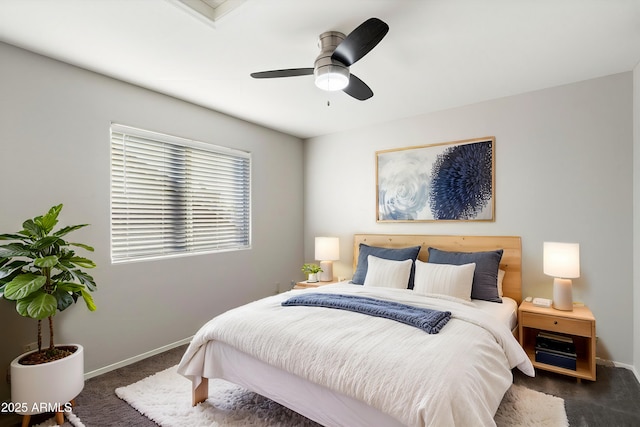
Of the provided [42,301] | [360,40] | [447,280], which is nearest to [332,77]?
[360,40]

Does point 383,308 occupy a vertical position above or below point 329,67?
below

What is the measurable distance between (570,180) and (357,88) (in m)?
2.17

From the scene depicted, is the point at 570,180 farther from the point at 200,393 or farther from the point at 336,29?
the point at 200,393

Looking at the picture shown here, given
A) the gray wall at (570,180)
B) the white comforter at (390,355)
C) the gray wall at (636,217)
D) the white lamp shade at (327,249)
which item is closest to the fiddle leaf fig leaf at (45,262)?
the white comforter at (390,355)

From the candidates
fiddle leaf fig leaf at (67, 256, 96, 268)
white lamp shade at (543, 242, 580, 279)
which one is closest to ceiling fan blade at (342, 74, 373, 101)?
white lamp shade at (543, 242, 580, 279)

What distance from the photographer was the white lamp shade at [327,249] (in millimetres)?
3910

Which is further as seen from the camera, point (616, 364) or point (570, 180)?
point (570, 180)

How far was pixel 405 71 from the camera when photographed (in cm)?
256

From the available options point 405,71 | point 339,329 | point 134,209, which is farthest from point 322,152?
point 339,329

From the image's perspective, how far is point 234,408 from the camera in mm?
2098

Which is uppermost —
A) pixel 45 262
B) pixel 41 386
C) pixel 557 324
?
pixel 45 262

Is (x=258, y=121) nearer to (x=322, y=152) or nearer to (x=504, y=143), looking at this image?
(x=322, y=152)

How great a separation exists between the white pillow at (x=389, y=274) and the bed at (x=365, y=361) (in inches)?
18.7

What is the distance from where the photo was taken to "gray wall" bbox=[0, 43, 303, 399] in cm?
217
